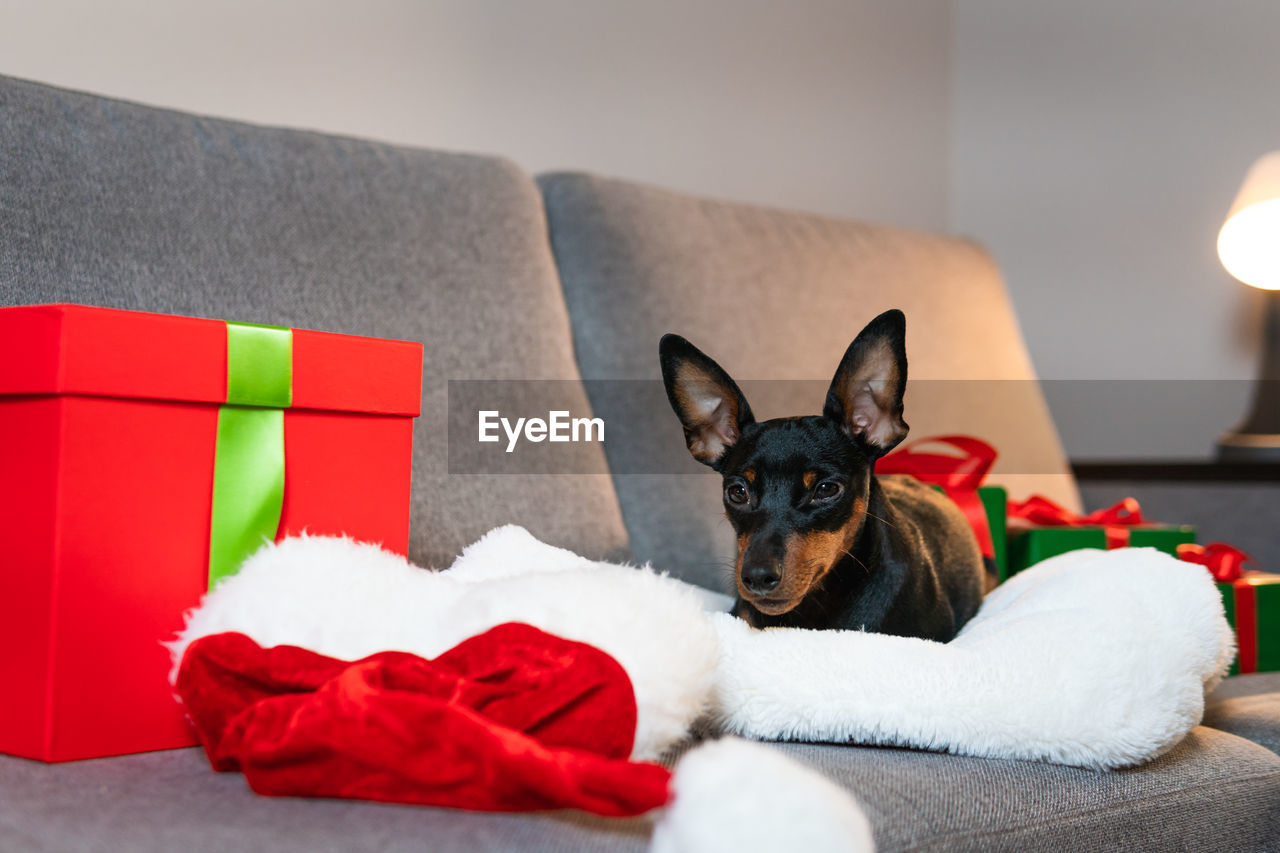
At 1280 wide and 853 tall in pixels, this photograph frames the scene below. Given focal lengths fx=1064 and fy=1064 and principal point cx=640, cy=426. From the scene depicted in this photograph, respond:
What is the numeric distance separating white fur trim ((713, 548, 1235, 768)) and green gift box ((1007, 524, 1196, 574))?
617 millimetres

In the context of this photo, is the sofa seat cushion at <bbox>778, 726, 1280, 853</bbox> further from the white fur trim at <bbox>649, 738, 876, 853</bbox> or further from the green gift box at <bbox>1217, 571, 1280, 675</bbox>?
the green gift box at <bbox>1217, 571, 1280, 675</bbox>

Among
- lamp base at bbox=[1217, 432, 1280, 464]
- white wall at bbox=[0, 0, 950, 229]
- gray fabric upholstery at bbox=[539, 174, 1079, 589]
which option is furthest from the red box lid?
lamp base at bbox=[1217, 432, 1280, 464]

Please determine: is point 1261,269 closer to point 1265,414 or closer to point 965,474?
point 1265,414

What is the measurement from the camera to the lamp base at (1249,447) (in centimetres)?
232

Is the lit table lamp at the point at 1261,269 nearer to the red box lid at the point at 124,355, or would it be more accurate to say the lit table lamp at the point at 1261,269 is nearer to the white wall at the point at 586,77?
the white wall at the point at 586,77

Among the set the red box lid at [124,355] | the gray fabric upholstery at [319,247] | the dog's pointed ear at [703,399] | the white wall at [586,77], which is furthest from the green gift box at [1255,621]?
Answer: the white wall at [586,77]

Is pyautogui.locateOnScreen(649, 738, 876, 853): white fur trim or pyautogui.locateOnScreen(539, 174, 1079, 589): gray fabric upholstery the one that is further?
pyautogui.locateOnScreen(539, 174, 1079, 589): gray fabric upholstery

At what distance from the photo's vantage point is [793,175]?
288cm

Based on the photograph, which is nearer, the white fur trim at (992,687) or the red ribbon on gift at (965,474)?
the white fur trim at (992,687)

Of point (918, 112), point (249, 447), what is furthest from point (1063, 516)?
point (918, 112)

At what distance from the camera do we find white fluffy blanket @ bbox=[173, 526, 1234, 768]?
2.63 feet

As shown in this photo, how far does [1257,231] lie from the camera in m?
2.33

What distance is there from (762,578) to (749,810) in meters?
0.50

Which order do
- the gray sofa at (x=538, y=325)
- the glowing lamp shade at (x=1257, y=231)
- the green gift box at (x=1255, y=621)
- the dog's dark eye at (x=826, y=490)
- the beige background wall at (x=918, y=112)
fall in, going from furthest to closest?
the glowing lamp shade at (x=1257, y=231), the beige background wall at (x=918, y=112), the green gift box at (x=1255, y=621), the dog's dark eye at (x=826, y=490), the gray sofa at (x=538, y=325)
